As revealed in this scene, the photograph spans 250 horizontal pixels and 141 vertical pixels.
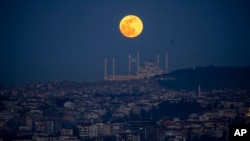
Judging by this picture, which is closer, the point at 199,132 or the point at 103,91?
the point at 199,132

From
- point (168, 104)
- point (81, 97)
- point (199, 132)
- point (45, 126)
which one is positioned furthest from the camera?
point (81, 97)

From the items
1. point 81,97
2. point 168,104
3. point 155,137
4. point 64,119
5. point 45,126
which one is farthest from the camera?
point 81,97

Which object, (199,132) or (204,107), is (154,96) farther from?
(199,132)

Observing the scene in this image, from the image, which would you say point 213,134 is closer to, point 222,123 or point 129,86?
point 222,123

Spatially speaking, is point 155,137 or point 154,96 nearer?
point 155,137

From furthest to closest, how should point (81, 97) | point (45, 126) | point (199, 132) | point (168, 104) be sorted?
point (81, 97), point (168, 104), point (45, 126), point (199, 132)

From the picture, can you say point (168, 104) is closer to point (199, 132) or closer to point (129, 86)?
point (129, 86)

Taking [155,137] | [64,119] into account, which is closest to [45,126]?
[64,119]

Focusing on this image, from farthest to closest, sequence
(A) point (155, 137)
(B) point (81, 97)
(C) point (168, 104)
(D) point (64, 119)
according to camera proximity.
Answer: (B) point (81, 97)
(C) point (168, 104)
(D) point (64, 119)
(A) point (155, 137)

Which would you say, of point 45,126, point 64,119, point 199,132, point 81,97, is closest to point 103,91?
point 81,97
